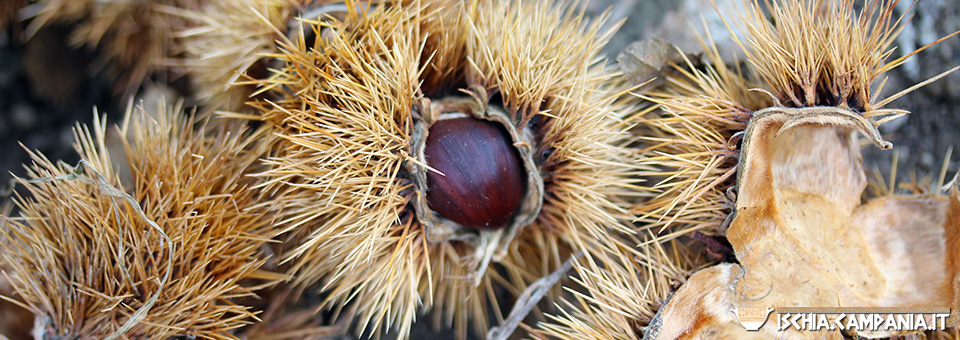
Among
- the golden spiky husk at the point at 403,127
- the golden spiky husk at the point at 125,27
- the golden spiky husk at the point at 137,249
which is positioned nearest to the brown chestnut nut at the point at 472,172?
the golden spiky husk at the point at 403,127

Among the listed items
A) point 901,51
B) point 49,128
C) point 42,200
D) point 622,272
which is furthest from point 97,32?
point 901,51

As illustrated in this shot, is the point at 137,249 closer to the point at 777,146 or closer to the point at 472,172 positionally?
the point at 472,172

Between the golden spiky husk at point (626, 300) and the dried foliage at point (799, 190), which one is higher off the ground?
the dried foliage at point (799, 190)

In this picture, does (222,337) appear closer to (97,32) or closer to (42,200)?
(42,200)

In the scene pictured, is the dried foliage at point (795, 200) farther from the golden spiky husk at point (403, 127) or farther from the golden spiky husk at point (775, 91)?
the golden spiky husk at point (403, 127)

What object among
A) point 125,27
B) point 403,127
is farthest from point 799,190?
point 125,27

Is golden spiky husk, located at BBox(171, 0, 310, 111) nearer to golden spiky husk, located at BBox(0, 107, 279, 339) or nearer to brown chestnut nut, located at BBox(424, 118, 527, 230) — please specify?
golden spiky husk, located at BBox(0, 107, 279, 339)
